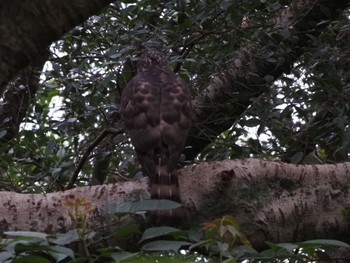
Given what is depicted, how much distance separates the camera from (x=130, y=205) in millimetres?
2141

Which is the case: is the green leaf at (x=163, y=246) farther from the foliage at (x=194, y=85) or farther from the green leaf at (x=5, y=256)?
the foliage at (x=194, y=85)

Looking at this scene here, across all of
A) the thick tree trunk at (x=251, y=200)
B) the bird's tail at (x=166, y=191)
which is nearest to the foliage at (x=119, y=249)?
the bird's tail at (x=166, y=191)

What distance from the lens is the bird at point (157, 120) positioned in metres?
3.38

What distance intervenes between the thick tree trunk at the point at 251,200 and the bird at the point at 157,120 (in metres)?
0.20

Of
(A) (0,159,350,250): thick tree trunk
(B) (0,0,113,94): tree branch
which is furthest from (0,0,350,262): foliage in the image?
(B) (0,0,113,94): tree branch

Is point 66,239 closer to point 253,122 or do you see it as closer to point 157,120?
point 157,120

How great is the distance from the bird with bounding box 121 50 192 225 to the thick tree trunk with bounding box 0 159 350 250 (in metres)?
0.20

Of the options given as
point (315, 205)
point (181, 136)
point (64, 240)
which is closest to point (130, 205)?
point (64, 240)

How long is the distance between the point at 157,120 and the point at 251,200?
2.67 feet

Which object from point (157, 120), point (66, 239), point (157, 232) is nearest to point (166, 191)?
point (157, 120)

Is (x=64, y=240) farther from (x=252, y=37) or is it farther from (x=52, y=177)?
(x=252, y=37)

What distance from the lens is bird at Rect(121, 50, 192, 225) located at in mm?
3376

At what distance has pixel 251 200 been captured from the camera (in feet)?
9.65

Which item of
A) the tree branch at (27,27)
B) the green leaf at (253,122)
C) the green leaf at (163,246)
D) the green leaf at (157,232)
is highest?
the tree branch at (27,27)
